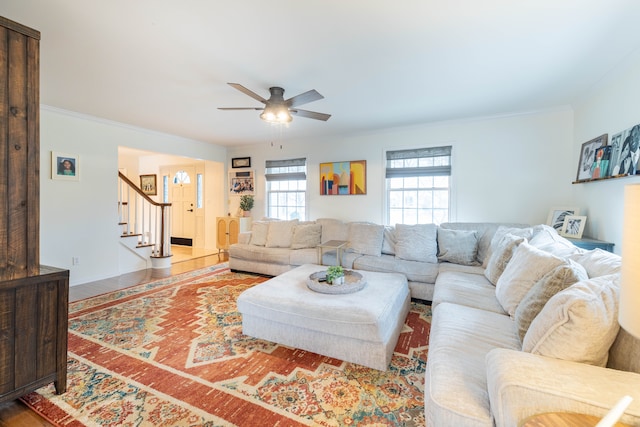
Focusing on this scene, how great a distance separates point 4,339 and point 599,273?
3.28 metres

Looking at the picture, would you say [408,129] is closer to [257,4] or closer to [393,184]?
[393,184]

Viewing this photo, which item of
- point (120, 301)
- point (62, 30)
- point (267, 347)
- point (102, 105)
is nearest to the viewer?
point (62, 30)

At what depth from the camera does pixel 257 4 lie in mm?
1735

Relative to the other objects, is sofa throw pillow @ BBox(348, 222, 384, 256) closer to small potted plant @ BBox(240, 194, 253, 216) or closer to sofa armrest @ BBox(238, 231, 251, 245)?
sofa armrest @ BBox(238, 231, 251, 245)

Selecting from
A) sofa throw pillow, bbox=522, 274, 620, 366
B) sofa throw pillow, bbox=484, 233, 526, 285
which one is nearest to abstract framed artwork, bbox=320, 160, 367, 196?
sofa throw pillow, bbox=484, 233, 526, 285

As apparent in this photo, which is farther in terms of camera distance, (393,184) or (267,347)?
(393,184)

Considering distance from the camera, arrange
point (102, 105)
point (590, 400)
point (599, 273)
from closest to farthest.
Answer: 1. point (590, 400)
2. point (599, 273)
3. point (102, 105)

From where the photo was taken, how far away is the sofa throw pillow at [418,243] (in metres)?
3.52

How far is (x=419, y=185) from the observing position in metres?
4.56

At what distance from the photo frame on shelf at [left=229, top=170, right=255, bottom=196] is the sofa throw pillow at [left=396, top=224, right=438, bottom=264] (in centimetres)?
363

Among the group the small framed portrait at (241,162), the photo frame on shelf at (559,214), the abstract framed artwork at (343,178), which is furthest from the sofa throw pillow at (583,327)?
the small framed portrait at (241,162)

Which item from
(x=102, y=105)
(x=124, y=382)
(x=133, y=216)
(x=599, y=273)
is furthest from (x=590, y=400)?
(x=133, y=216)

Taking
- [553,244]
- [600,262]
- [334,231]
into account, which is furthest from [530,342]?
[334,231]

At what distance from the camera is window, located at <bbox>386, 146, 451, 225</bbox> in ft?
14.4
